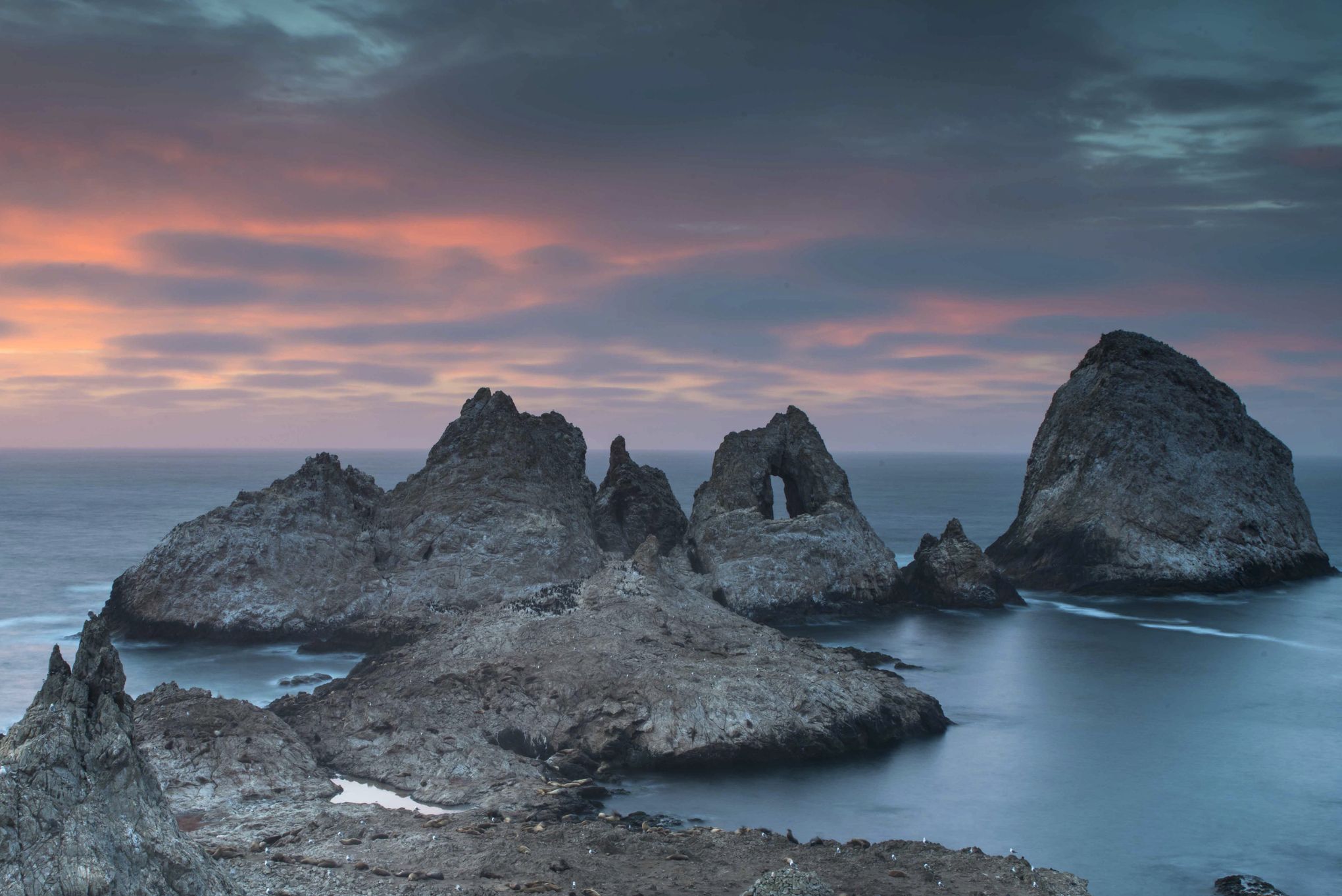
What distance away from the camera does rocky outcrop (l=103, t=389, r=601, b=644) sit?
126 feet

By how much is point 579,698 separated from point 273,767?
7028 millimetres

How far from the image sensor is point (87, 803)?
12.6 m

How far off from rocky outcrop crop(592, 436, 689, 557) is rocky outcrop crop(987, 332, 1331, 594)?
1842 centimetres

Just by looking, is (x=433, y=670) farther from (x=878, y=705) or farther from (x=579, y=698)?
(x=878, y=705)

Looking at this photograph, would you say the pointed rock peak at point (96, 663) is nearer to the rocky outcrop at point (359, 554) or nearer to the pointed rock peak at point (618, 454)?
the rocky outcrop at point (359, 554)

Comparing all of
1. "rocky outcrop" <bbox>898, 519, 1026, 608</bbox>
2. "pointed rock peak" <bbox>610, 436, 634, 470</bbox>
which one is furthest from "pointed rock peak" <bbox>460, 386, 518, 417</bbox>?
"rocky outcrop" <bbox>898, 519, 1026, 608</bbox>

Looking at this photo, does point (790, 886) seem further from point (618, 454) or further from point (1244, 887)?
point (618, 454)

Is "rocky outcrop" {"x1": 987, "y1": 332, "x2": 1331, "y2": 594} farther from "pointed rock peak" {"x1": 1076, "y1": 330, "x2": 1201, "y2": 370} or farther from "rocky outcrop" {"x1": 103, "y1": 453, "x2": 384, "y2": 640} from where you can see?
"rocky outcrop" {"x1": 103, "y1": 453, "x2": 384, "y2": 640}

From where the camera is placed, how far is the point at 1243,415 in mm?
63438

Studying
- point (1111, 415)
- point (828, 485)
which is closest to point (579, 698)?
point (828, 485)

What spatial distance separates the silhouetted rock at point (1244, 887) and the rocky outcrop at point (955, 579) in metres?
30.7

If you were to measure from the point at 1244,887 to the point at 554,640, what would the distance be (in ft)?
53.3

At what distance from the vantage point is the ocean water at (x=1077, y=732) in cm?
2173

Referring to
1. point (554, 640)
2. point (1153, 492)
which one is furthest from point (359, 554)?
point (1153, 492)
